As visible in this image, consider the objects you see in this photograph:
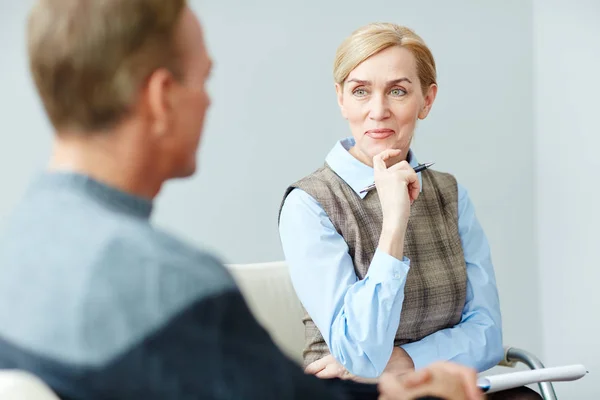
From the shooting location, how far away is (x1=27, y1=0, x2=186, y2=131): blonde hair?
0.71 meters

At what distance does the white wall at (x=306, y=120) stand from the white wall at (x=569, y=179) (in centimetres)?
5

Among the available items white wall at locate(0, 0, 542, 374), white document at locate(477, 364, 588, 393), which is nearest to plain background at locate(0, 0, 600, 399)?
white wall at locate(0, 0, 542, 374)

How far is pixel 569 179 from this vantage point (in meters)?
2.61

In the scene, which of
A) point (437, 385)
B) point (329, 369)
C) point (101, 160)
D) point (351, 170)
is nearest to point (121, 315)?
point (101, 160)

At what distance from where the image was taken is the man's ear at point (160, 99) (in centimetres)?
74

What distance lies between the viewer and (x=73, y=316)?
0.65m

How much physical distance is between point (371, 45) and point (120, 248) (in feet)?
3.64

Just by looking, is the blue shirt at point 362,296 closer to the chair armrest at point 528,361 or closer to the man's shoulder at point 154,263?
the chair armrest at point 528,361

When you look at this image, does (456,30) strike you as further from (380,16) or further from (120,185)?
(120,185)

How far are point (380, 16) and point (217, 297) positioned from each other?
189 centimetres

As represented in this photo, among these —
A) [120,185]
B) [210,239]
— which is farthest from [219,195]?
[120,185]

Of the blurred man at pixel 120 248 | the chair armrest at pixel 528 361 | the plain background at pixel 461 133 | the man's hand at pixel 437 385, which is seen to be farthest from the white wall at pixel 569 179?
the blurred man at pixel 120 248

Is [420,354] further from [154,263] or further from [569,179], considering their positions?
[569,179]

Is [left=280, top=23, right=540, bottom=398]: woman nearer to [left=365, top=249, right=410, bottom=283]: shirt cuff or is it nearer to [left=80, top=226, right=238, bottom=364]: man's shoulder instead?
[left=365, top=249, right=410, bottom=283]: shirt cuff
